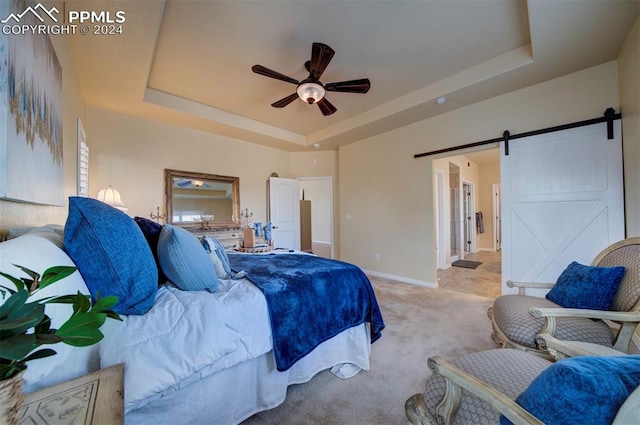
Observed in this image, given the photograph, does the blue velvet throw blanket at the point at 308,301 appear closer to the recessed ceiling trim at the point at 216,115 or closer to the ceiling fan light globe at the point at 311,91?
the ceiling fan light globe at the point at 311,91

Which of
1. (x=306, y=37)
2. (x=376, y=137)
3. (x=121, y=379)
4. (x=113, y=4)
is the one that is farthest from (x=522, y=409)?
(x=376, y=137)

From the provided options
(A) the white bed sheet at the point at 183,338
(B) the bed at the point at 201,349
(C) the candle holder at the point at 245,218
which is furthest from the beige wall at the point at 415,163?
(A) the white bed sheet at the point at 183,338

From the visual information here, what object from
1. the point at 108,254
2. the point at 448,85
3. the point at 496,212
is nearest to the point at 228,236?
the point at 108,254

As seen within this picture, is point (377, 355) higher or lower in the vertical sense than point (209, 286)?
lower

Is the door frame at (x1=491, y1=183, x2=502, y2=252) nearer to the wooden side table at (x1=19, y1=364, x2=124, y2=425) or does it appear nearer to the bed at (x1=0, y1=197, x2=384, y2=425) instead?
the bed at (x1=0, y1=197, x2=384, y2=425)

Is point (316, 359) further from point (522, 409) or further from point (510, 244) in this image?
point (510, 244)

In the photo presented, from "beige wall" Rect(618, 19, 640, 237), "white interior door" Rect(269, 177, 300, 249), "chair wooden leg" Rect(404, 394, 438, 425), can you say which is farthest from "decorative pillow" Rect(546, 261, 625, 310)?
"white interior door" Rect(269, 177, 300, 249)

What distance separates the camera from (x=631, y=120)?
7.22 feet

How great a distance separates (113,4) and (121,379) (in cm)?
238

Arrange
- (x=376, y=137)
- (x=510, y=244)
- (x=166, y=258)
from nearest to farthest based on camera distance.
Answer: (x=166, y=258), (x=510, y=244), (x=376, y=137)

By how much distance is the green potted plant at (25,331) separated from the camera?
405mm

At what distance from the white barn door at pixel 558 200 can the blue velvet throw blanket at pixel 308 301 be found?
233cm

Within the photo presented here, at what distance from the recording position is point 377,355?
2020 mm

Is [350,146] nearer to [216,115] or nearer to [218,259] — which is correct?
[216,115]
